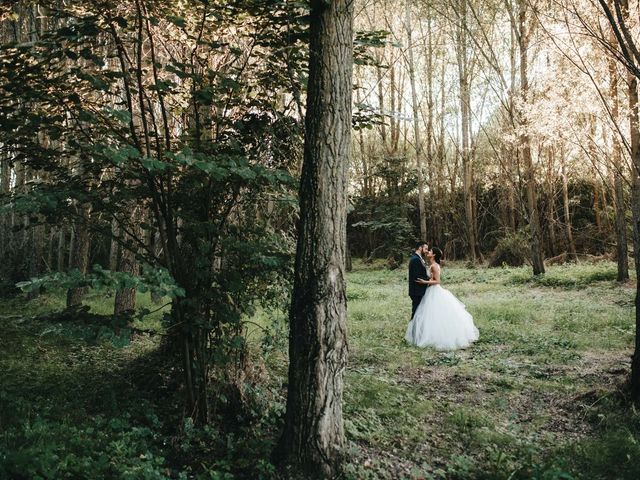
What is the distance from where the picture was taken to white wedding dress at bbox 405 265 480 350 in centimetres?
870

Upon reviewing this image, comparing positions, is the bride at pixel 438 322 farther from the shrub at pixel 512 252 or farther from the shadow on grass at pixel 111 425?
the shrub at pixel 512 252

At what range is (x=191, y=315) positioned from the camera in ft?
13.5

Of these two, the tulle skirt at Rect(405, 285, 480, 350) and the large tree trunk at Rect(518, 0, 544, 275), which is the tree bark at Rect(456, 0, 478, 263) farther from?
the tulle skirt at Rect(405, 285, 480, 350)

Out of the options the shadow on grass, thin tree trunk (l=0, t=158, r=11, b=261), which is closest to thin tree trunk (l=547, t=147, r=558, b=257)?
the shadow on grass

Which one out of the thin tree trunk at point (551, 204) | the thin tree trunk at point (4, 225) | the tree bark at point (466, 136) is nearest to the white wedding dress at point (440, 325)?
the thin tree trunk at point (551, 204)

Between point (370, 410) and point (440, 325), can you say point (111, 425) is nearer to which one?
point (370, 410)

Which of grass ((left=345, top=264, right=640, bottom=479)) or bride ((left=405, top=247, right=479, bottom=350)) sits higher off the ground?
bride ((left=405, top=247, right=479, bottom=350))

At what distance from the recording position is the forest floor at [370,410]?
378cm

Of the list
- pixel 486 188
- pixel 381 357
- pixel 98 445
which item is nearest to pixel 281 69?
pixel 98 445

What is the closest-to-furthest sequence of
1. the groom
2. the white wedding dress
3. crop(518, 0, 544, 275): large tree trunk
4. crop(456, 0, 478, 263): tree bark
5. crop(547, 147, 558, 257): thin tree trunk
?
the white wedding dress, the groom, crop(518, 0, 544, 275): large tree trunk, crop(547, 147, 558, 257): thin tree trunk, crop(456, 0, 478, 263): tree bark

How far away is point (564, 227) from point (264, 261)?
2253 centimetres

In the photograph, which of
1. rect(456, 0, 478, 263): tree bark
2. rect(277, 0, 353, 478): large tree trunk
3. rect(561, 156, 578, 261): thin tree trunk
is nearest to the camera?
rect(277, 0, 353, 478): large tree trunk

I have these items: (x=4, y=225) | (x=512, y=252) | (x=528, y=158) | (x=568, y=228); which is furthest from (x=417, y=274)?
(x=4, y=225)

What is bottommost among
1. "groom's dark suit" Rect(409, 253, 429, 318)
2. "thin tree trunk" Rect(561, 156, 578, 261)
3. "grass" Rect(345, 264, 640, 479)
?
"grass" Rect(345, 264, 640, 479)
